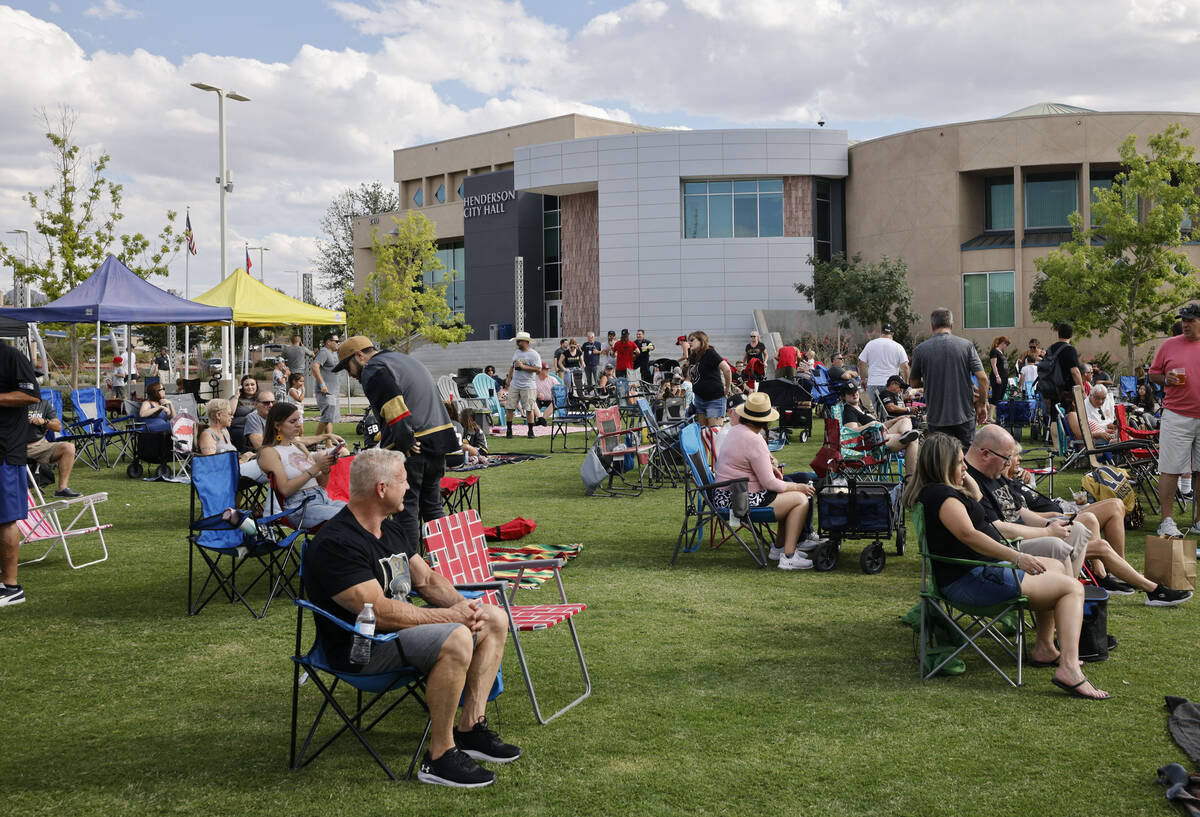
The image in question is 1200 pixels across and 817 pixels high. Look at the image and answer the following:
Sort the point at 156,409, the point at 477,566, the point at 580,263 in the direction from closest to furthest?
the point at 477,566, the point at 156,409, the point at 580,263

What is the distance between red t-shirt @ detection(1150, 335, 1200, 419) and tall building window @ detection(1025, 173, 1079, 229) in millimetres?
30948

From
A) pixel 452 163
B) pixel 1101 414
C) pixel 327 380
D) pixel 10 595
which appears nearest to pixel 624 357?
pixel 327 380

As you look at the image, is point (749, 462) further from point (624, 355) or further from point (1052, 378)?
point (624, 355)

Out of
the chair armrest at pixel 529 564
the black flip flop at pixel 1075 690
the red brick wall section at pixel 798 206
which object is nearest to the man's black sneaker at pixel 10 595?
the chair armrest at pixel 529 564

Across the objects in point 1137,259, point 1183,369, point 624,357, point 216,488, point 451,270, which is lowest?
point 216,488

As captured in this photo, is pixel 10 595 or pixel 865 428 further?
pixel 865 428

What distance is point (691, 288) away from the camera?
39.7 meters

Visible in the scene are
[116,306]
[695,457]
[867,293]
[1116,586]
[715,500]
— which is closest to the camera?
[1116,586]

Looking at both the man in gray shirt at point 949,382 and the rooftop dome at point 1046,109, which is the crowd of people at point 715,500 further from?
the rooftop dome at point 1046,109

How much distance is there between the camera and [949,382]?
879 centimetres

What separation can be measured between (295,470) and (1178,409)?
6.77m

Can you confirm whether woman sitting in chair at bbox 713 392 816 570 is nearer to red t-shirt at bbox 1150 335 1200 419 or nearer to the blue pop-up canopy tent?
red t-shirt at bbox 1150 335 1200 419

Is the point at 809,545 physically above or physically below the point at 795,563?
above

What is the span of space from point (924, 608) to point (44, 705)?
13.8 ft
